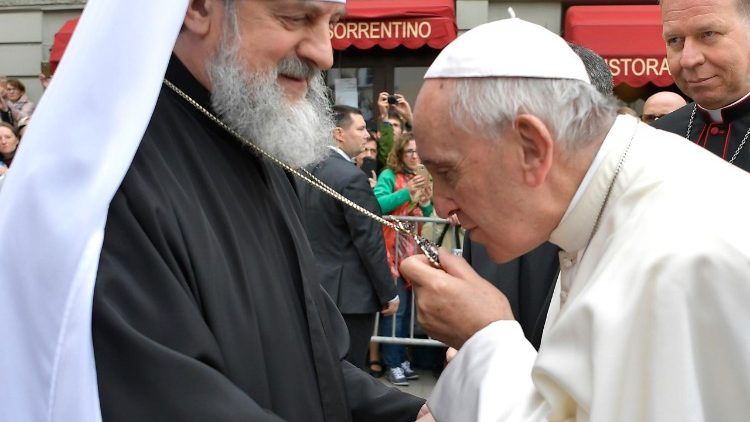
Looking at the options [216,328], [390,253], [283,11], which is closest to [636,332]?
[216,328]

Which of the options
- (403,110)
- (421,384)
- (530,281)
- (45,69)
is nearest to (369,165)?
(403,110)

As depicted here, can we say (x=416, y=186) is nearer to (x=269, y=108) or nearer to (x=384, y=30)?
(x=384, y=30)

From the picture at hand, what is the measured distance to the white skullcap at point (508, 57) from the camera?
171 cm

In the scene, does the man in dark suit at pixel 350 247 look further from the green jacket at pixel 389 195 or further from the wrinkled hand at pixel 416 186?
the wrinkled hand at pixel 416 186

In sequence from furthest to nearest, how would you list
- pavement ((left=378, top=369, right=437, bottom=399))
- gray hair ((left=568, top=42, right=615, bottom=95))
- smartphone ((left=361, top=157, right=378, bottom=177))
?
1. smartphone ((left=361, top=157, right=378, bottom=177))
2. pavement ((left=378, top=369, right=437, bottom=399))
3. gray hair ((left=568, top=42, right=615, bottom=95))

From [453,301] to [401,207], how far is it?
16.0 feet

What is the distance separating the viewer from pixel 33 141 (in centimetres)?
169

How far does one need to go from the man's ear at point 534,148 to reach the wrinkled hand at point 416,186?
489cm

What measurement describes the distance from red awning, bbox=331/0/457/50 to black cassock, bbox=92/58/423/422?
26.5ft

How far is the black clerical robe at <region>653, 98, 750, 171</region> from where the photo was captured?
133 inches

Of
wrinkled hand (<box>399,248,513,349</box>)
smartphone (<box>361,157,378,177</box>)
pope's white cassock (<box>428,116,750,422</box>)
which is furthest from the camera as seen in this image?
smartphone (<box>361,157,378,177</box>)

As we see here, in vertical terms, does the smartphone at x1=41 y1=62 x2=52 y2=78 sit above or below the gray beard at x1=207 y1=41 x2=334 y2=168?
above

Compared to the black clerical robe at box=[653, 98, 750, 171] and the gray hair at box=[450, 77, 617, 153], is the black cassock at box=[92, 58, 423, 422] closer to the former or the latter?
the gray hair at box=[450, 77, 617, 153]

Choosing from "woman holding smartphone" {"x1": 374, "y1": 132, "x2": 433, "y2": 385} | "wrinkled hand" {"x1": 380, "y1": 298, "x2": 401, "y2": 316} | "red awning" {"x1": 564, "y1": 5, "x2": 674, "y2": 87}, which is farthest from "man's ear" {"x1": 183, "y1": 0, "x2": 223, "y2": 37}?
"red awning" {"x1": 564, "y1": 5, "x2": 674, "y2": 87}
